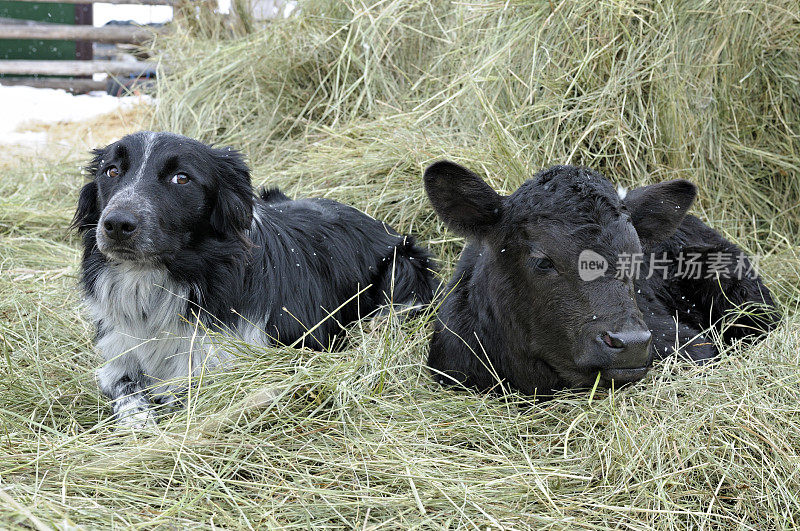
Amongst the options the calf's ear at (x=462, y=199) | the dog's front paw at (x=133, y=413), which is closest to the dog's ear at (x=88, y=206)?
the dog's front paw at (x=133, y=413)

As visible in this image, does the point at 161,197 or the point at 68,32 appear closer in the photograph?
the point at 161,197

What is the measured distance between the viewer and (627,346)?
293cm

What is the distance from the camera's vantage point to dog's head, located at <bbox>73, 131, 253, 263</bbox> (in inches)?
136

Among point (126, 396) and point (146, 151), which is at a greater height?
point (146, 151)

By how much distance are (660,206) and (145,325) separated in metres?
2.55

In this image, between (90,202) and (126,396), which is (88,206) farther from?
(126,396)

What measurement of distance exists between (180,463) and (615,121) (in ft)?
12.3

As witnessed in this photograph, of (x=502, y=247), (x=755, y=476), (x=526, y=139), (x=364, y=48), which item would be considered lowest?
(x=755, y=476)

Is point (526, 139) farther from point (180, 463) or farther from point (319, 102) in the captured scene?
point (180, 463)

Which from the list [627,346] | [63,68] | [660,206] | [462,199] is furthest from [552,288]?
[63,68]

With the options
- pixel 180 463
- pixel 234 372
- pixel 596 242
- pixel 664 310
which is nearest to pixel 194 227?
pixel 234 372

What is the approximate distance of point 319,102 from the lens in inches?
286

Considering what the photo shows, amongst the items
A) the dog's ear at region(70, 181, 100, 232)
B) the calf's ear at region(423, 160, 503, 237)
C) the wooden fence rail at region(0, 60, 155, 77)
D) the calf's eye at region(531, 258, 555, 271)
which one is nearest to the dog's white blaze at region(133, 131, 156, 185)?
the dog's ear at region(70, 181, 100, 232)

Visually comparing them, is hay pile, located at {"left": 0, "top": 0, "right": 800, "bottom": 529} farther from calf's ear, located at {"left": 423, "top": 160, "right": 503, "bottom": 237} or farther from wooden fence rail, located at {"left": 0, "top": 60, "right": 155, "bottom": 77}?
wooden fence rail, located at {"left": 0, "top": 60, "right": 155, "bottom": 77}
